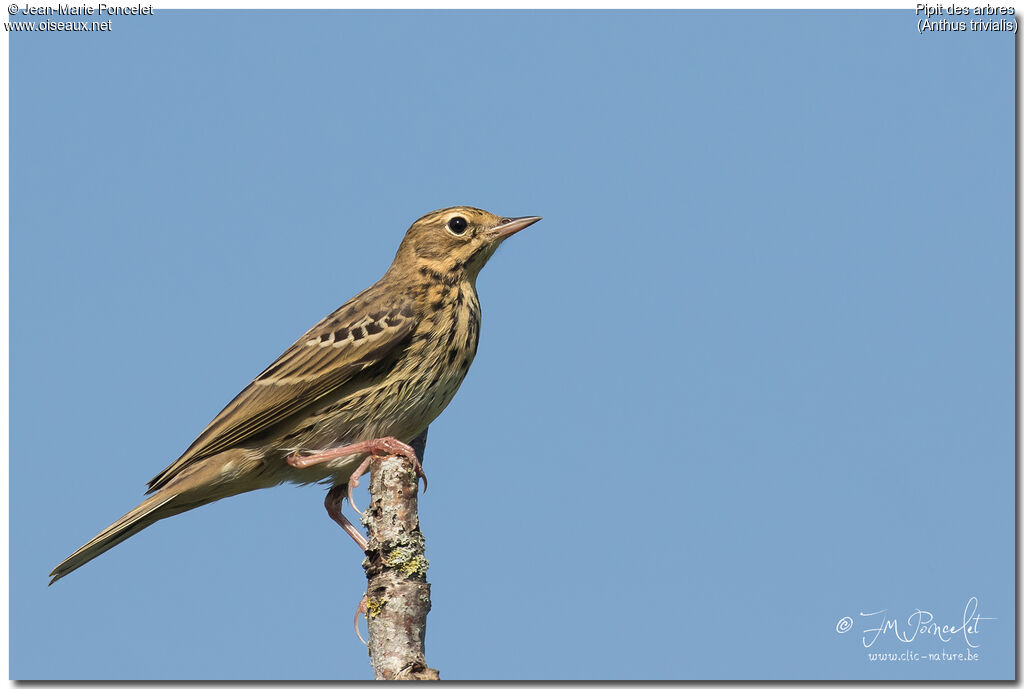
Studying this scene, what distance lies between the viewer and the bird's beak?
10.8 meters

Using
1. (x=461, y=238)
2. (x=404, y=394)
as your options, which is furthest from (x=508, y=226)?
(x=404, y=394)

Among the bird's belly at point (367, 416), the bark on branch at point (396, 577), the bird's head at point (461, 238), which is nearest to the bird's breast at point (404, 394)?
the bird's belly at point (367, 416)

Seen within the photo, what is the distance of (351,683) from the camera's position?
7234mm

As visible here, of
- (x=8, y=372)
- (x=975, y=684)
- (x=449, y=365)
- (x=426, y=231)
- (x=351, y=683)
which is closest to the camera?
(x=351, y=683)

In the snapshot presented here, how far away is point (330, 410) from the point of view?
31.7ft

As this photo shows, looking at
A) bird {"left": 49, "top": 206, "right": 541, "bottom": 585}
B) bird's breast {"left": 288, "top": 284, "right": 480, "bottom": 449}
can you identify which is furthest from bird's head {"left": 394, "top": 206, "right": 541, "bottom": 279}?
bird's breast {"left": 288, "top": 284, "right": 480, "bottom": 449}

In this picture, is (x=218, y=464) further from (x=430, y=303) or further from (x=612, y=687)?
(x=612, y=687)

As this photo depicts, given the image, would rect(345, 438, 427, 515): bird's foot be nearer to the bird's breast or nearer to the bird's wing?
the bird's breast

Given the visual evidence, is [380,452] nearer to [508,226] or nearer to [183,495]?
[183,495]

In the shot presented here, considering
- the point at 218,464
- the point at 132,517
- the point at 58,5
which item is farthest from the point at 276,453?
the point at 58,5

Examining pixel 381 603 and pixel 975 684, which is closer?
pixel 381 603

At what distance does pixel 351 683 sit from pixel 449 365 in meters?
3.38

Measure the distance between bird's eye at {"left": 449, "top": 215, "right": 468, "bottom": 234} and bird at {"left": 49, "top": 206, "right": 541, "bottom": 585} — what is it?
3.50 feet

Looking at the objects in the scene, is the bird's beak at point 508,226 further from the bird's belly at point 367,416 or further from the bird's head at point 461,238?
the bird's belly at point 367,416
